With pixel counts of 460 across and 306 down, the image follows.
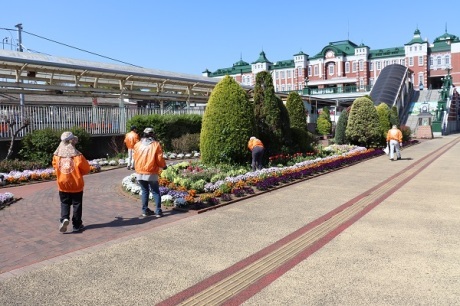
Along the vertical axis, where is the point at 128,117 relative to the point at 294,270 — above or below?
above

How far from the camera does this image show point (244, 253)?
16.7ft

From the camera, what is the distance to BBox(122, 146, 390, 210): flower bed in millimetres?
7930

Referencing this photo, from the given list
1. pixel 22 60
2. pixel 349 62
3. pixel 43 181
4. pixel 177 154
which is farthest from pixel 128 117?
pixel 349 62

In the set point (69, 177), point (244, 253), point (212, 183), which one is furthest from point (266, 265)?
point (212, 183)

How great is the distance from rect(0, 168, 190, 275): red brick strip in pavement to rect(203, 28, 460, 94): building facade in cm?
5826

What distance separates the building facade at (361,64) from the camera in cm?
6969

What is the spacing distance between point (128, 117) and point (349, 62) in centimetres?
6587

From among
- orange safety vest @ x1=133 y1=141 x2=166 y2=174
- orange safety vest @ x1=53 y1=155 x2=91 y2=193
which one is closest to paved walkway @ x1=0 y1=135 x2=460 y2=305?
orange safety vest @ x1=53 y1=155 x2=91 y2=193

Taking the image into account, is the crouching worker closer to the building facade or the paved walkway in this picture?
the paved walkway

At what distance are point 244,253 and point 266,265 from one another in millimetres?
493

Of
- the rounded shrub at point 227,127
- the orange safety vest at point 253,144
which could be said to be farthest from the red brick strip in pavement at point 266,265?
the rounded shrub at point 227,127

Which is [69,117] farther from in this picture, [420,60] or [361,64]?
[420,60]

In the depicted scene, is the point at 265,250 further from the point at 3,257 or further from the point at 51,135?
the point at 51,135

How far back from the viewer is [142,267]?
4.62m
